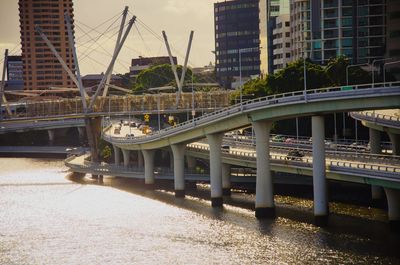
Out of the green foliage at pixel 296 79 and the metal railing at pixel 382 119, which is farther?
the green foliage at pixel 296 79

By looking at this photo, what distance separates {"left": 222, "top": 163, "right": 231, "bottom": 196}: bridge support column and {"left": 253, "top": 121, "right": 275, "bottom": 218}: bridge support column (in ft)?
71.6

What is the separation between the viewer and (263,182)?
106 metres

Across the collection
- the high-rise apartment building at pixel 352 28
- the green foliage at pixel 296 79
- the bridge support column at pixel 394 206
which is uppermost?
the high-rise apartment building at pixel 352 28

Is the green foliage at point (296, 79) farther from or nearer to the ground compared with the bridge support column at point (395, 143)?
farther from the ground

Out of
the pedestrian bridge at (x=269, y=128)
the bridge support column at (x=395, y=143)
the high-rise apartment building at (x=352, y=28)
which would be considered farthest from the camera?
the high-rise apartment building at (x=352, y=28)

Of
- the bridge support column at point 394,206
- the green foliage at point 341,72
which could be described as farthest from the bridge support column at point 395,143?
the green foliage at point 341,72

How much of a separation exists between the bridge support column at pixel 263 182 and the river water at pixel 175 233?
139 centimetres

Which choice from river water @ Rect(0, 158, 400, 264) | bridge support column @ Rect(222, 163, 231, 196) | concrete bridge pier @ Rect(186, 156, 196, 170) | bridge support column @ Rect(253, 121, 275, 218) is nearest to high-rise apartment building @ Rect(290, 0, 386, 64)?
concrete bridge pier @ Rect(186, 156, 196, 170)

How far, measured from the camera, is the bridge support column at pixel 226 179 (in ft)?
422

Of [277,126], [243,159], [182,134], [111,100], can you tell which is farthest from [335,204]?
[111,100]

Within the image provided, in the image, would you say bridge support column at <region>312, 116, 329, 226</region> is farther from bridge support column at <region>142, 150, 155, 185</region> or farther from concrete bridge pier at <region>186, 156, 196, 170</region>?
concrete bridge pier at <region>186, 156, 196, 170</region>

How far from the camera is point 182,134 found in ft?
427

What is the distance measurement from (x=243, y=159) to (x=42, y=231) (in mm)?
32416

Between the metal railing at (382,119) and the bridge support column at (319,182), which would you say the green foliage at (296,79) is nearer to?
the metal railing at (382,119)
